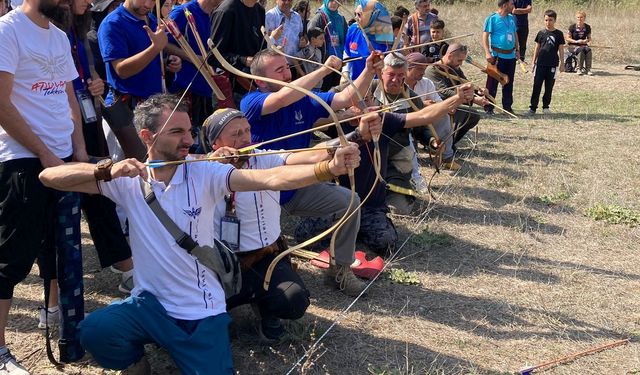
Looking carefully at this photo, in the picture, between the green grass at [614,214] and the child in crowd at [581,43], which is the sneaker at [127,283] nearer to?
the green grass at [614,214]

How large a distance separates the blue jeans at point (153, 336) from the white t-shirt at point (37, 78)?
0.85m

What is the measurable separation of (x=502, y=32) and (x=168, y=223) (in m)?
8.76

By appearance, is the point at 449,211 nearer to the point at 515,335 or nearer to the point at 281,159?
the point at 515,335

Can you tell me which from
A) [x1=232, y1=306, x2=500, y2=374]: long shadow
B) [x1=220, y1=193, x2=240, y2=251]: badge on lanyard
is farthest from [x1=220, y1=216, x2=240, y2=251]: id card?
[x1=232, y1=306, x2=500, y2=374]: long shadow

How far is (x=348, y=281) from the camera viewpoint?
4145 mm

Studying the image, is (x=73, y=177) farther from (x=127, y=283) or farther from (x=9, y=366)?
(x=127, y=283)

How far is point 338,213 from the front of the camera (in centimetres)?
427

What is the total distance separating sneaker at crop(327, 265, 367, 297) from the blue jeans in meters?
1.33

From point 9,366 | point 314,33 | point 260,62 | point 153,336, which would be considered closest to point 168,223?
point 153,336

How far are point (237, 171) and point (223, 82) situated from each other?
2281mm

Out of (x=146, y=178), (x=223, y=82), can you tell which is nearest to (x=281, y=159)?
(x=146, y=178)

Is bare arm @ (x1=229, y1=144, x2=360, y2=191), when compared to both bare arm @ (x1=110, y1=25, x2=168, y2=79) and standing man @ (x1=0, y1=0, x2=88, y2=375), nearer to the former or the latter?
standing man @ (x1=0, y1=0, x2=88, y2=375)

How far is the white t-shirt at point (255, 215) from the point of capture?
3.52 m

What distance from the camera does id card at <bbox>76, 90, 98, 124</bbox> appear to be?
372 centimetres
